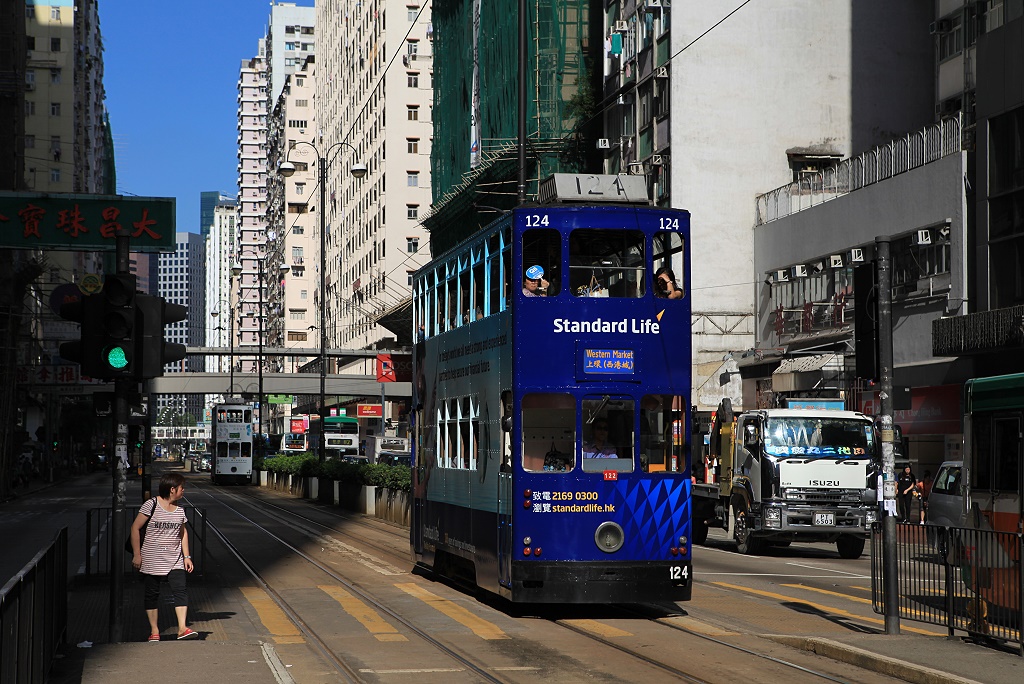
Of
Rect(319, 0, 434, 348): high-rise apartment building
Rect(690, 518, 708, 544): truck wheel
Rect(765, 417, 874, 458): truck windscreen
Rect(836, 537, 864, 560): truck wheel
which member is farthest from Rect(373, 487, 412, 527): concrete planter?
Rect(319, 0, 434, 348): high-rise apartment building

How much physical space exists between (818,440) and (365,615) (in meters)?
11.8

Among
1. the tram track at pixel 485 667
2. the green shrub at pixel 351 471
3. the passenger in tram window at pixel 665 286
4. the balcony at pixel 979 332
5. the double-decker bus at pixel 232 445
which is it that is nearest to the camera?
the tram track at pixel 485 667

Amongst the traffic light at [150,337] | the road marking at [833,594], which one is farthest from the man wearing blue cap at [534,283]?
the road marking at [833,594]

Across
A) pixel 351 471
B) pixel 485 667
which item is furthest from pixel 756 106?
pixel 485 667

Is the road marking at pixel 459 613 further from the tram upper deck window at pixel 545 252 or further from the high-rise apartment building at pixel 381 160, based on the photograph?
the high-rise apartment building at pixel 381 160

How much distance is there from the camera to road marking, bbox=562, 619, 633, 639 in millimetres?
13680

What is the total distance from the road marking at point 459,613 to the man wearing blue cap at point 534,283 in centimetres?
348

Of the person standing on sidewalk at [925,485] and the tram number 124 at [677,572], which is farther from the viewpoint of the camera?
the person standing on sidewalk at [925,485]

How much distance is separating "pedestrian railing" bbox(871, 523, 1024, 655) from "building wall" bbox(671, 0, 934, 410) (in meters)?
31.5

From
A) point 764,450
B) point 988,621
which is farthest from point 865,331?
point 764,450

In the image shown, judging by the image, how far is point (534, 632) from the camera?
1378 centimetres

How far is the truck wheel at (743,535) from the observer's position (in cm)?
2592

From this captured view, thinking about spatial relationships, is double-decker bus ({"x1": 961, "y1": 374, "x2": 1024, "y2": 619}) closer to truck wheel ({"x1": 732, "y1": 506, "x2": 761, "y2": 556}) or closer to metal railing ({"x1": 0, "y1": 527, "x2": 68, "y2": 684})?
metal railing ({"x1": 0, "y1": 527, "x2": 68, "y2": 684})

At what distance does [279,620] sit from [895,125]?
123 ft
